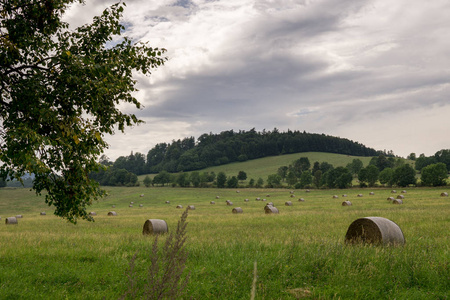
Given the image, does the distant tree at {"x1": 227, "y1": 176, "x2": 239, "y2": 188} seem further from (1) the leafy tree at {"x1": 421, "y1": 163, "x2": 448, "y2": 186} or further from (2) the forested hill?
(1) the leafy tree at {"x1": 421, "y1": 163, "x2": 448, "y2": 186}

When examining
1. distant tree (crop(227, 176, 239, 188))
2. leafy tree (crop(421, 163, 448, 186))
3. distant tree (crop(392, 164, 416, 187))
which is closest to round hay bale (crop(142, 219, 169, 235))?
leafy tree (crop(421, 163, 448, 186))

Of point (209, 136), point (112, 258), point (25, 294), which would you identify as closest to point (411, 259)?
point (112, 258)

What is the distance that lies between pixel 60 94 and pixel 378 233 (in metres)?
11.1

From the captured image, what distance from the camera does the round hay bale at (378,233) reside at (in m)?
11.2

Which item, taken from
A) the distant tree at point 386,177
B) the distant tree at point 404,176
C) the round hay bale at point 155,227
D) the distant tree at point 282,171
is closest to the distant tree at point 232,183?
the distant tree at point 282,171

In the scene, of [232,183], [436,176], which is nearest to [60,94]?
[436,176]

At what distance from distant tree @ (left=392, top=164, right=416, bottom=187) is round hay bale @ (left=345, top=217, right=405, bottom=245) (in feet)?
232

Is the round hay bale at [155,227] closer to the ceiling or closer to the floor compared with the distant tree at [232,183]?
closer to the ceiling

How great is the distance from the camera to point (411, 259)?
869 cm

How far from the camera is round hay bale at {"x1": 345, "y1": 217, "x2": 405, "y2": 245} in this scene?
1117 cm

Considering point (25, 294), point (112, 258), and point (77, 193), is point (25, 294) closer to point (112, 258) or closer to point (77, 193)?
point (112, 258)

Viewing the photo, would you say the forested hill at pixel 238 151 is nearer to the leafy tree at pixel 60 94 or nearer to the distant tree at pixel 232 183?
the distant tree at pixel 232 183

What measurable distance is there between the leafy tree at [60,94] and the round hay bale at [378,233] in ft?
29.4

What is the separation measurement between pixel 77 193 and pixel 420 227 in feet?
51.2
